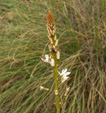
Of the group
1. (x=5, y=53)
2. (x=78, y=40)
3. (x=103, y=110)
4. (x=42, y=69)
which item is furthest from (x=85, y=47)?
(x=5, y=53)

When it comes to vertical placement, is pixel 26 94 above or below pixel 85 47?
below

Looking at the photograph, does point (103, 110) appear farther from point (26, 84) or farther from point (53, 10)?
point (53, 10)

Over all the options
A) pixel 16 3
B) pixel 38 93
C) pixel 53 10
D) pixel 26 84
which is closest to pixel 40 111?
pixel 38 93

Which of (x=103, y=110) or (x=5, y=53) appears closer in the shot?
(x=103, y=110)

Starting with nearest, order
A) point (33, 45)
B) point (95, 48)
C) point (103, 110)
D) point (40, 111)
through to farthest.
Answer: point (103, 110) < point (40, 111) < point (95, 48) < point (33, 45)

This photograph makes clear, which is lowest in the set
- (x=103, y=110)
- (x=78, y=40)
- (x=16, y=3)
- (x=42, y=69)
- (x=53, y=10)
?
(x=103, y=110)

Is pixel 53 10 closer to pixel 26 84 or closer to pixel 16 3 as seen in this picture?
pixel 16 3

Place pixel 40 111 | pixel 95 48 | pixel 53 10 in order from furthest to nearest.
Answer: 1. pixel 53 10
2. pixel 95 48
3. pixel 40 111

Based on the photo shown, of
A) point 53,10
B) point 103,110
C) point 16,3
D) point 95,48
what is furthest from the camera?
point 16,3

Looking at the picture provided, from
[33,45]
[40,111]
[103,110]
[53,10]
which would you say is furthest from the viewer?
[53,10]
